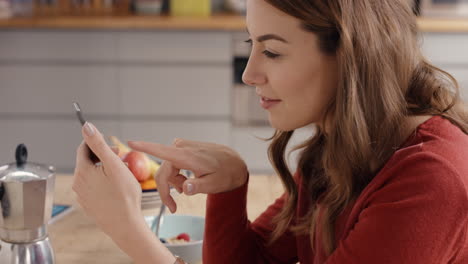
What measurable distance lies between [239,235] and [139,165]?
0.37 meters

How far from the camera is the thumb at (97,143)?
3.43 feet

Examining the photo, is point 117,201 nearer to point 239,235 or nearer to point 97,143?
point 97,143

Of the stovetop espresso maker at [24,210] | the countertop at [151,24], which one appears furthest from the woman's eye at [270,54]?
the countertop at [151,24]

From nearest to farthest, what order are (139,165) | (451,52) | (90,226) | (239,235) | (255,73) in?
(255,73)
(239,235)
(90,226)
(139,165)
(451,52)

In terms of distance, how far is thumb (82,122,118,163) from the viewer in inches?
41.2

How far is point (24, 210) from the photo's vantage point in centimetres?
115

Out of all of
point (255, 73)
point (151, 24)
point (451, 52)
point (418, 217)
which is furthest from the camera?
point (451, 52)

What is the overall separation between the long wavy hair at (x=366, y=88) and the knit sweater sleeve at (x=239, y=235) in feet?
0.78

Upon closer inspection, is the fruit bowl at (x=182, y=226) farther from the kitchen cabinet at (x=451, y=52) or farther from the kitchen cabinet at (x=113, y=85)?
the kitchen cabinet at (x=451, y=52)

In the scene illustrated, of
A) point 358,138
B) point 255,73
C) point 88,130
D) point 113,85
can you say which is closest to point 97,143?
point 88,130

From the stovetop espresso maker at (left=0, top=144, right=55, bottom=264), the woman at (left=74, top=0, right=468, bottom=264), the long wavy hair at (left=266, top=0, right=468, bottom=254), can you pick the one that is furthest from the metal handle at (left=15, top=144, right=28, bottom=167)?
the long wavy hair at (left=266, top=0, right=468, bottom=254)

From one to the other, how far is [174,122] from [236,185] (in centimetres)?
239

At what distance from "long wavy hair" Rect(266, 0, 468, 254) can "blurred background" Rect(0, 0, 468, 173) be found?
241 centimetres

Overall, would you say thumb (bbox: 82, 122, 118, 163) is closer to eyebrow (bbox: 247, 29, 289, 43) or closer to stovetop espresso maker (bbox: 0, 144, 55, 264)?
stovetop espresso maker (bbox: 0, 144, 55, 264)
